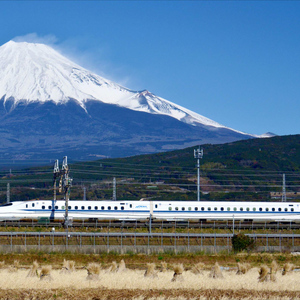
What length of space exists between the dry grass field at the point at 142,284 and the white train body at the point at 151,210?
33203 mm

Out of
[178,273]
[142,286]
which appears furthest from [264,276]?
[142,286]

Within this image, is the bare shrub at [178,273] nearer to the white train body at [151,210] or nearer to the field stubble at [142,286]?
the field stubble at [142,286]

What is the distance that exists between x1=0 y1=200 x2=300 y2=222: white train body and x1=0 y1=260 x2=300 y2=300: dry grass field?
33203 millimetres

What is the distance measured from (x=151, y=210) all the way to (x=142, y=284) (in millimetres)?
43756

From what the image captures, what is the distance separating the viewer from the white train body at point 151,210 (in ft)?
263

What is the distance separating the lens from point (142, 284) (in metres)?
39.1

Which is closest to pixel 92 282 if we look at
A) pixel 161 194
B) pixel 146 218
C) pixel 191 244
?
pixel 191 244

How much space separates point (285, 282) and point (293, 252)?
19063 millimetres

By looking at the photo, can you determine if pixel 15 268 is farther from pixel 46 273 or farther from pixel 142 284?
pixel 142 284

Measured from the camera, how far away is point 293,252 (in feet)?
193

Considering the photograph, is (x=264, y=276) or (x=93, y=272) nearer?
(x=93, y=272)

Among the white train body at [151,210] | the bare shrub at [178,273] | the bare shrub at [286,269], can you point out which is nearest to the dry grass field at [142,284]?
the bare shrub at [178,273]

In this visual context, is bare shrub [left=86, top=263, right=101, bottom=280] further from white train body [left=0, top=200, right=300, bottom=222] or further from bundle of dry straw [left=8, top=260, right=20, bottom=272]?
white train body [left=0, top=200, right=300, bottom=222]

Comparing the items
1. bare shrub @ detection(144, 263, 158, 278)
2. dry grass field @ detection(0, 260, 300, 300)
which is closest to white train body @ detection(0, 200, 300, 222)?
dry grass field @ detection(0, 260, 300, 300)
